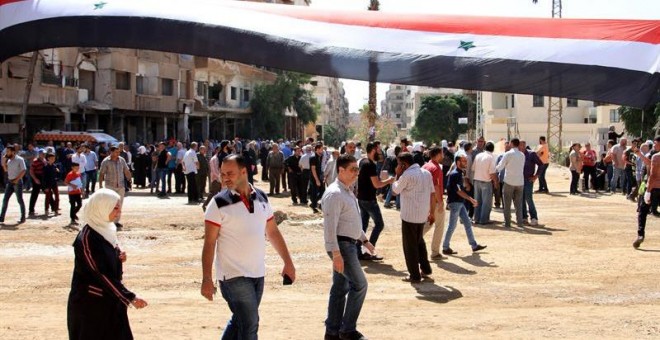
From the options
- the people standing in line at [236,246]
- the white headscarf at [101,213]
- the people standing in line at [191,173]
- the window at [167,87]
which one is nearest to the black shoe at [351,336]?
the people standing in line at [236,246]

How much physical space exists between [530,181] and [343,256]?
10181mm

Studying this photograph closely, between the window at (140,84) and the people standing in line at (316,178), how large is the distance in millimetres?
30372

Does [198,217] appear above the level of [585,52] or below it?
below

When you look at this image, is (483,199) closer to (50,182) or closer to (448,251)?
(448,251)

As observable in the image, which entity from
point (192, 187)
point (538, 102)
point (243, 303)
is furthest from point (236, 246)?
point (538, 102)

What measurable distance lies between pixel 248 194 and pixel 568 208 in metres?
16.3

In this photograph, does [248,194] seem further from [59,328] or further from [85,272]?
[59,328]

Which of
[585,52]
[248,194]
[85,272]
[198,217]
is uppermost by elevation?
[585,52]

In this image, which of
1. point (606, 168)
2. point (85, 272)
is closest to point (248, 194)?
point (85, 272)

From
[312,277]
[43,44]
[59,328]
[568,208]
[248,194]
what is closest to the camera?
[248,194]

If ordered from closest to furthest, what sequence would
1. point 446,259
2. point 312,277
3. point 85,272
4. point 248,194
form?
point 85,272 → point 248,194 → point 312,277 → point 446,259

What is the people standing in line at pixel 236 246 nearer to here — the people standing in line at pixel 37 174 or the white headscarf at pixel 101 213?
the white headscarf at pixel 101 213

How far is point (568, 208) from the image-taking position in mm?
20047

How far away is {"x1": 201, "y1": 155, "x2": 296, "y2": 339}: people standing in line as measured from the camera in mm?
5125
